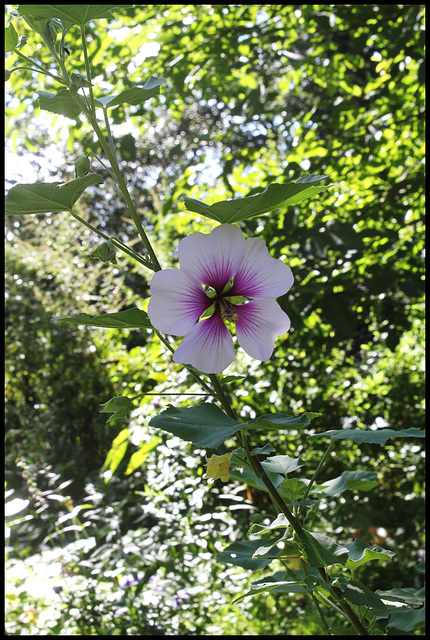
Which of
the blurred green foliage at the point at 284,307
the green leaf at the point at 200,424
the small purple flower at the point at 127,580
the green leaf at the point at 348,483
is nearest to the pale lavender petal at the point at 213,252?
the green leaf at the point at 200,424

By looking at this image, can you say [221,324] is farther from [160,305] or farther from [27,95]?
[27,95]

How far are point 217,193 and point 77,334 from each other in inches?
74.8

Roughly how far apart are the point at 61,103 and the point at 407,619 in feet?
2.15

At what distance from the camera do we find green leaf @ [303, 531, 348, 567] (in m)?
0.44

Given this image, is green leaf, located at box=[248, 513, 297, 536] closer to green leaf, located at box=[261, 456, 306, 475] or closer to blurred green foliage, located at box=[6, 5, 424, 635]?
green leaf, located at box=[261, 456, 306, 475]

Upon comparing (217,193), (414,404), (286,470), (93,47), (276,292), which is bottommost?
(286,470)

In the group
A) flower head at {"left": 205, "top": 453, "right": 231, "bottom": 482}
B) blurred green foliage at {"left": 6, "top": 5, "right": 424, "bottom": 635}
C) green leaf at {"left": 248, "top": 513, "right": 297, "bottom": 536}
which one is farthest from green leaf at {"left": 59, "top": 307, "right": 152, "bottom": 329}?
blurred green foliage at {"left": 6, "top": 5, "right": 424, "bottom": 635}

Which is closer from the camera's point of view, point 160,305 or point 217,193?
point 160,305

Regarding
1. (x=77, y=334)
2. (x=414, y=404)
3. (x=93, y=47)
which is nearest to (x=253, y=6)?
(x=93, y=47)

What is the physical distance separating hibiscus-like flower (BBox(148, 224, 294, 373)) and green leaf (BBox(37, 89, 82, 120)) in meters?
0.19

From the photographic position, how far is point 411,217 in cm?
168

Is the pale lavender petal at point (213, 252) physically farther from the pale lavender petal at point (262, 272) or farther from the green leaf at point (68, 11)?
the green leaf at point (68, 11)

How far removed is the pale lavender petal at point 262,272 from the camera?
0.42 m

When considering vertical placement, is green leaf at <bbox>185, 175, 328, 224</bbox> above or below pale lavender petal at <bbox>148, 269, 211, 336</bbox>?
above
